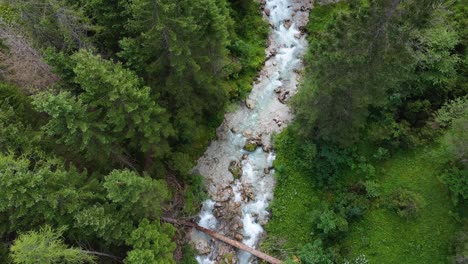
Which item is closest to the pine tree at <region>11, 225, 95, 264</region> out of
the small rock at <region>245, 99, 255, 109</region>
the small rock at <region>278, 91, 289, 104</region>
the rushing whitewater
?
the rushing whitewater

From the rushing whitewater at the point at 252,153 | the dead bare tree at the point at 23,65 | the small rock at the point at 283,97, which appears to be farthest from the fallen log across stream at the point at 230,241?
the small rock at the point at 283,97

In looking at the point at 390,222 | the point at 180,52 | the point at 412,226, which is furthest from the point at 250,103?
the point at 412,226

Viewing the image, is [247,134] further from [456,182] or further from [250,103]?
[456,182]

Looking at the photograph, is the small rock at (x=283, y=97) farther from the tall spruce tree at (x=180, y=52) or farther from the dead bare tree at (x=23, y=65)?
the dead bare tree at (x=23, y=65)

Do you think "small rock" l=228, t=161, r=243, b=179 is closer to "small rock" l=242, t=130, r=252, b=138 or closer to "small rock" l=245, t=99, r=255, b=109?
"small rock" l=242, t=130, r=252, b=138

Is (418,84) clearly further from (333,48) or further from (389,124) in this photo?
(333,48)

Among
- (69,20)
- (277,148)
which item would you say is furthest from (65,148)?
(277,148)
